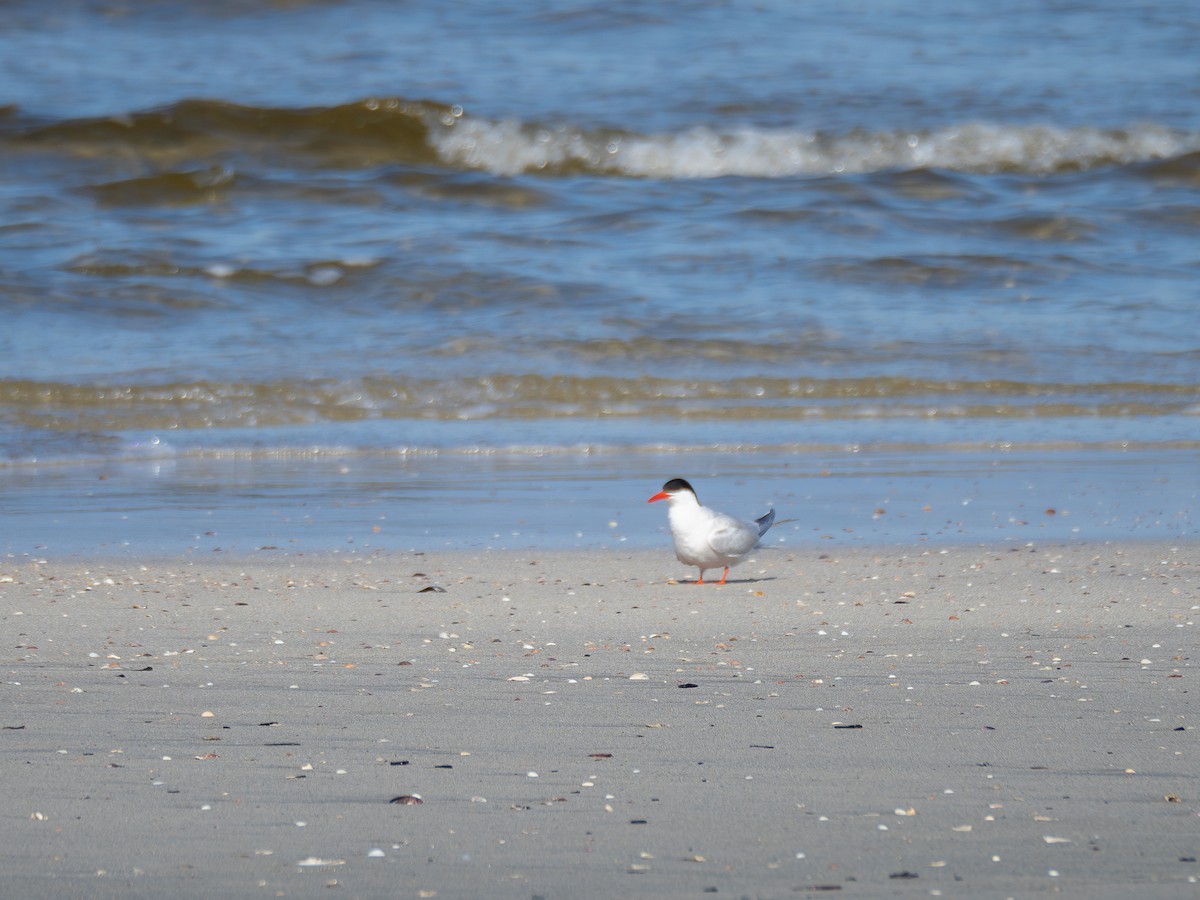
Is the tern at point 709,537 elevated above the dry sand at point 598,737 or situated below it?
above

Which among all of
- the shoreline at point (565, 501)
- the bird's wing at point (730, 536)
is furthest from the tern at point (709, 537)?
the shoreline at point (565, 501)

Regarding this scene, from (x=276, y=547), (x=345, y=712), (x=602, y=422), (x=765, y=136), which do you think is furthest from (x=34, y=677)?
(x=765, y=136)

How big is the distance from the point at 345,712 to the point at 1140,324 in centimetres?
962

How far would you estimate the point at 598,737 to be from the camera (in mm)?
2752

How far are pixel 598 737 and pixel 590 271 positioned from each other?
9896 mm

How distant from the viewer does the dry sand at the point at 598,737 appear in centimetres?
207

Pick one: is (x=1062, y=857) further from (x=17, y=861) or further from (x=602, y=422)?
(x=602, y=422)

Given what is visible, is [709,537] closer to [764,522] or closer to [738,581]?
[738,581]

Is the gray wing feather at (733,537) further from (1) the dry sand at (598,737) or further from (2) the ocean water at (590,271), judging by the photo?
(2) the ocean water at (590,271)

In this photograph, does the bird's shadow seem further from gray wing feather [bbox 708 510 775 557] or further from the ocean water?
the ocean water

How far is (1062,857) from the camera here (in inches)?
82.1

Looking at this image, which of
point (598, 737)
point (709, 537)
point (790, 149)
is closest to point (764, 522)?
point (709, 537)

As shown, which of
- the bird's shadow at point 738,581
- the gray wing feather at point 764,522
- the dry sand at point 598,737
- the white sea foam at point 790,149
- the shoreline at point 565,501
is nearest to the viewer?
the dry sand at point 598,737

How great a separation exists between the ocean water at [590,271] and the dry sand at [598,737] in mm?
1259
